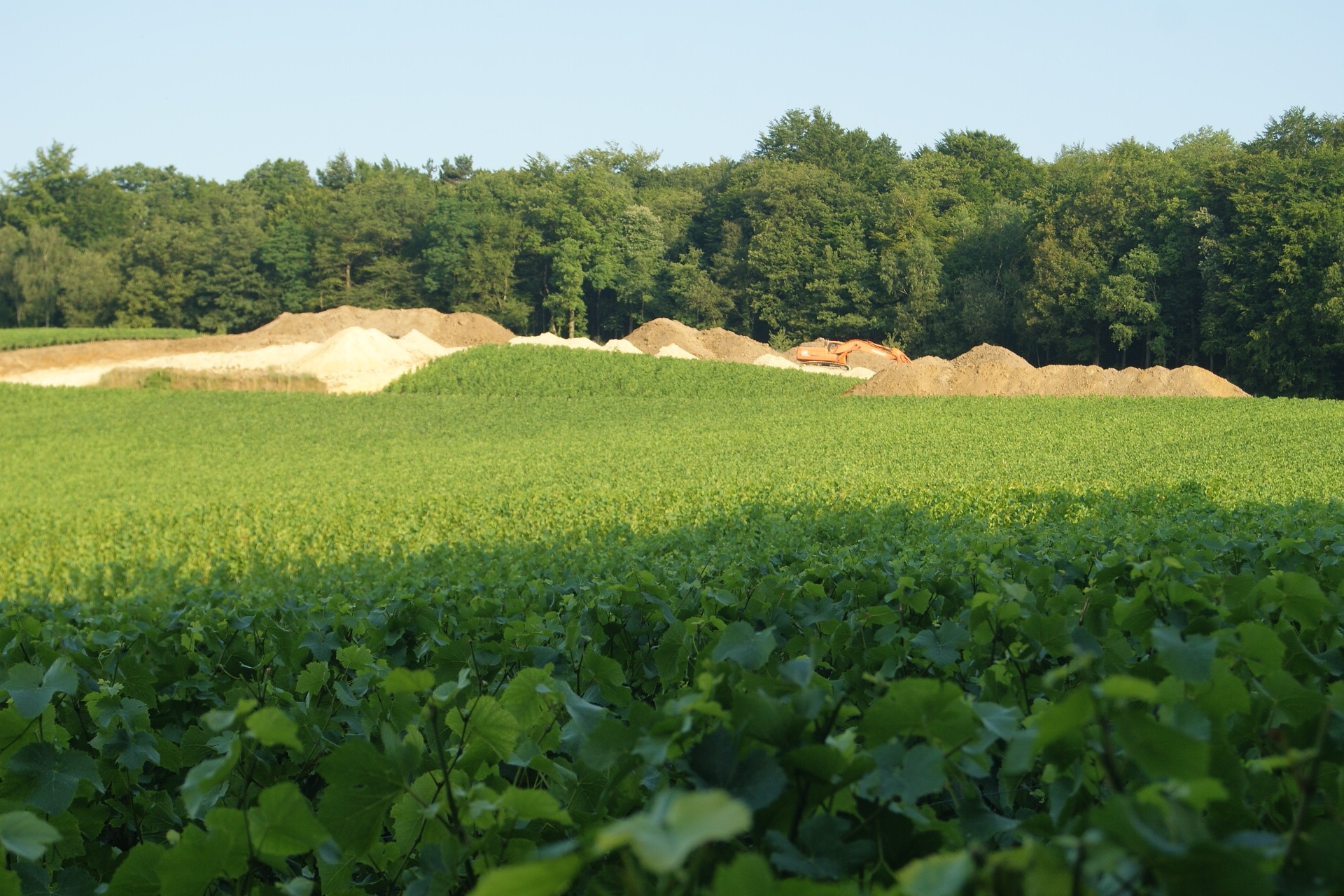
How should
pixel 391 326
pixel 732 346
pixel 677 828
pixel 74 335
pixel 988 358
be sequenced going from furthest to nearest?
pixel 74 335
pixel 391 326
pixel 732 346
pixel 988 358
pixel 677 828

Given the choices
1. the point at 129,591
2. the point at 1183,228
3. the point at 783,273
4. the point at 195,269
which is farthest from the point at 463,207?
the point at 129,591

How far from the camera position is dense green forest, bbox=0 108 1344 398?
151ft

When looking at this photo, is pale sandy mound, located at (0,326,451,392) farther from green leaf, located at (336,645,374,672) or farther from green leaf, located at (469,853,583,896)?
green leaf, located at (469,853,583,896)

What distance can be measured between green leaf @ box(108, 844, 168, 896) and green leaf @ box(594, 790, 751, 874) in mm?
1010

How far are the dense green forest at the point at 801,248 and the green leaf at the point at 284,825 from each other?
49.2m

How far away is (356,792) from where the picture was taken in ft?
4.29

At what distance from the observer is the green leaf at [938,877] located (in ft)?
2.15

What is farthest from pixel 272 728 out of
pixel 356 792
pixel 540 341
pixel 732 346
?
pixel 732 346

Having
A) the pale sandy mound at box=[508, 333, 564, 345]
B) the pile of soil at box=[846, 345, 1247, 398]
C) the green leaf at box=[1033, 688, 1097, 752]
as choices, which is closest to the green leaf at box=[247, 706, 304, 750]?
the green leaf at box=[1033, 688, 1097, 752]

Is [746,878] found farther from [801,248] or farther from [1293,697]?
[801,248]

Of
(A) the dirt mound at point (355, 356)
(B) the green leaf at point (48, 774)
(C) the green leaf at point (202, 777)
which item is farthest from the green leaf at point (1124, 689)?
(A) the dirt mound at point (355, 356)

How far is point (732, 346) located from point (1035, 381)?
79.7 feet

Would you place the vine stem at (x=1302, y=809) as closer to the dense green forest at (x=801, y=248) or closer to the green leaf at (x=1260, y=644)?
the green leaf at (x=1260, y=644)

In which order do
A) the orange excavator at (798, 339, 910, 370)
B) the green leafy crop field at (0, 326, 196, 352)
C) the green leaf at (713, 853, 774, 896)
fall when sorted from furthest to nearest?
the green leafy crop field at (0, 326, 196, 352) → the orange excavator at (798, 339, 910, 370) → the green leaf at (713, 853, 774, 896)
